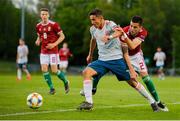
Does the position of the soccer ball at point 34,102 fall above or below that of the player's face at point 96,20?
below

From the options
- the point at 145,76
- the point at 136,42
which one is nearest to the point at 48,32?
the point at 145,76

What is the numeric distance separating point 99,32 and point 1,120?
10.2 feet

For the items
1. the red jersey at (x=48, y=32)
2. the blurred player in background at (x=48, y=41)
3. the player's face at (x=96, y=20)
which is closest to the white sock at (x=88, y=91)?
the player's face at (x=96, y=20)

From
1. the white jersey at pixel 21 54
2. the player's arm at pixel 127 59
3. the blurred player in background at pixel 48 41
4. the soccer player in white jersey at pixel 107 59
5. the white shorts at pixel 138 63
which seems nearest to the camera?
the soccer player in white jersey at pixel 107 59

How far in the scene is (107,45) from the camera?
12000mm

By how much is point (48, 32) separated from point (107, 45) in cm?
569

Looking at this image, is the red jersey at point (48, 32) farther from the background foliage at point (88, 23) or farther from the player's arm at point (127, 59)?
the background foliage at point (88, 23)

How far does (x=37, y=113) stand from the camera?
11289mm

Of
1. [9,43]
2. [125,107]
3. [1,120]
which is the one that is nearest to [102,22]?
[125,107]

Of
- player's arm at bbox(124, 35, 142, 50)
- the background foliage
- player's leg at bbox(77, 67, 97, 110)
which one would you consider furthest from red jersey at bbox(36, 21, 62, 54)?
the background foliage

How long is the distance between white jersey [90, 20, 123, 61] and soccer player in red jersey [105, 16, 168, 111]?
0.74 ft

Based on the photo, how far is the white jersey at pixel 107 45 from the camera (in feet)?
39.1

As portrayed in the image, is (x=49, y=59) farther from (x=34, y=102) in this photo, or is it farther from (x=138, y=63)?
(x=34, y=102)

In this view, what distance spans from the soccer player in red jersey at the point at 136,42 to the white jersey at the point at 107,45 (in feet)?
0.74
